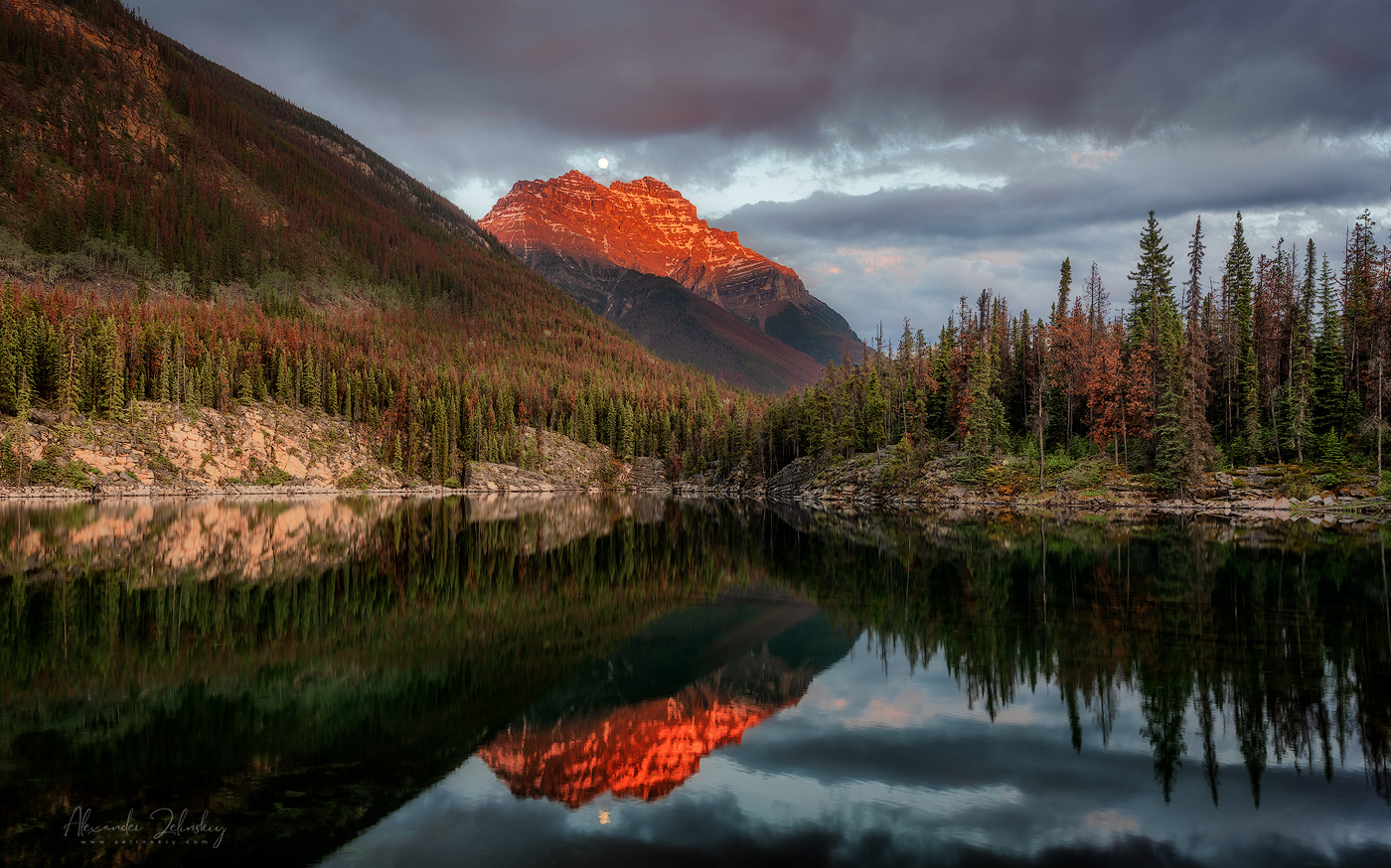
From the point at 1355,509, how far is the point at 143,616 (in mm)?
85652

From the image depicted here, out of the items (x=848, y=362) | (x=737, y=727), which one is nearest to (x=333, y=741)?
(x=737, y=727)

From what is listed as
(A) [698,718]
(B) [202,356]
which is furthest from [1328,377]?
(B) [202,356]

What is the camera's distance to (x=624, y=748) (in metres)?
13.8

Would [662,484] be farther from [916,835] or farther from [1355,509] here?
[916,835]

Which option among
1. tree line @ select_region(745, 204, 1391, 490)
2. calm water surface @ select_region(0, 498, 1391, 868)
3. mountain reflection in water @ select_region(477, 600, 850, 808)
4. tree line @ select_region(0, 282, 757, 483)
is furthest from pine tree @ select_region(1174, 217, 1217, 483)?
tree line @ select_region(0, 282, 757, 483)

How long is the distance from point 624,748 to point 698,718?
8.22 ft

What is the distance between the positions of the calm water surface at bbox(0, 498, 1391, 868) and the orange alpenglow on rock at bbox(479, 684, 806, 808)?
8cm

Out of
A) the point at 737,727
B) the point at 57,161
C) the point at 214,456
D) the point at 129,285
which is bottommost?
the point at 737,727

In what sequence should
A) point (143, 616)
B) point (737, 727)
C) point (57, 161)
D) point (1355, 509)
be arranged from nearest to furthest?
point (737, 727), point (143, 616), point (1355, 509), point (57, 161)

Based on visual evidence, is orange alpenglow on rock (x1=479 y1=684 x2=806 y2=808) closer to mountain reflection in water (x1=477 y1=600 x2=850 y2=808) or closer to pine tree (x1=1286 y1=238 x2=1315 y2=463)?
mountain reflection in water (x1=477 y1=600 x2=850 y2=808)

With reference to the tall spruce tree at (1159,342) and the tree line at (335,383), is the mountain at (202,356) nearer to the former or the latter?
the tree line at (335,383)

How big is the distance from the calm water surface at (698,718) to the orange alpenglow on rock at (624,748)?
0.08m

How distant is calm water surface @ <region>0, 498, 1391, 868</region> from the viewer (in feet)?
32.9

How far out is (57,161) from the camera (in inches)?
7436
